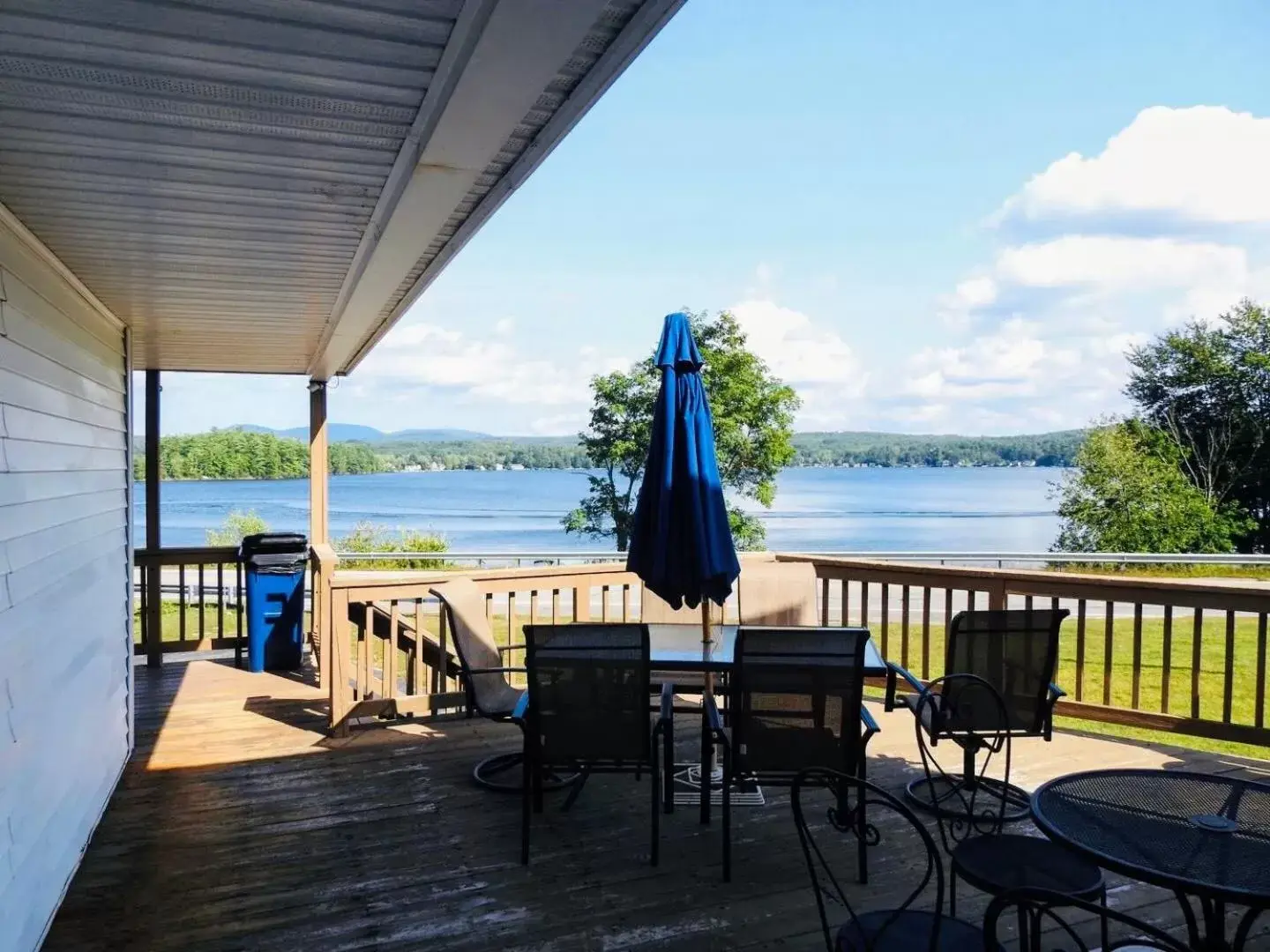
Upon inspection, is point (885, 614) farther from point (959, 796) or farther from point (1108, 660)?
point (959, 796)

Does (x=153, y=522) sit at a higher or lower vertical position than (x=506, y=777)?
higher

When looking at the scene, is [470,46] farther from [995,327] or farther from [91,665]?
[995,327]

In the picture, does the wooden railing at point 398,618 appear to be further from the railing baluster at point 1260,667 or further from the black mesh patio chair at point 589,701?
the railing baluster at point 1260,667

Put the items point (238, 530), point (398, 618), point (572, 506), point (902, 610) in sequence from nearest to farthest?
point (398, 618), point (902, 610), point (238, 530), point (572, 506)

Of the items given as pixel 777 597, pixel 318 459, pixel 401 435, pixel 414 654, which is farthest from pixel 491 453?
pixel 777 597

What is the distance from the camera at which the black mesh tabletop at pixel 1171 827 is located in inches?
78.5

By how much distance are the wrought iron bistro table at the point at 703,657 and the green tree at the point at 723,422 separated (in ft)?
37.0

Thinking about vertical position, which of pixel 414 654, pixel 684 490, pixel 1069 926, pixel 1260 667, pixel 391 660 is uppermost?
pixel 684 490

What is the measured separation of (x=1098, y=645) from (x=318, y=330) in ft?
33.2

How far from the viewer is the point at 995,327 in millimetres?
60594

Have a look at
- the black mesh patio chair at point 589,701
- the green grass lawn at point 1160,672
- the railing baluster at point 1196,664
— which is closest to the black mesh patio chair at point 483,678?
the black mesh patio chair at point 589,701

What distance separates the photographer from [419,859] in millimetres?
3529

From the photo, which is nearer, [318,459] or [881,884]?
[881,884]

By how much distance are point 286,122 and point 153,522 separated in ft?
20.4
